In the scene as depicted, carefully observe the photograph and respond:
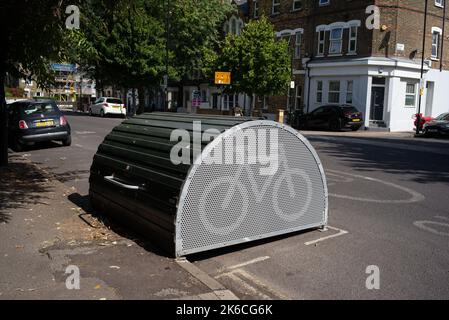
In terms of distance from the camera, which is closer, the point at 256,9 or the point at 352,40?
the point at 352,40

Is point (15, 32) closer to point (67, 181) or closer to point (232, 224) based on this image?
point (67, 181)

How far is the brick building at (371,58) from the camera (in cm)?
2894

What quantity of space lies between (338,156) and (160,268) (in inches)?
413

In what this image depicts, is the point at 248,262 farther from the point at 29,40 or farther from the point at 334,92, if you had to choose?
the point at 334,92

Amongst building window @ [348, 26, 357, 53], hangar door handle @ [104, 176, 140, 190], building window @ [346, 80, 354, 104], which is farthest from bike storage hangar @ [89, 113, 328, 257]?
building window @ [348, 26, 357, 53]

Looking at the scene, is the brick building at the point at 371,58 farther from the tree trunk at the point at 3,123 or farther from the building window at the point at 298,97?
the tree trunk at the point at 3,123

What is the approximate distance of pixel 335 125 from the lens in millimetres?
27906

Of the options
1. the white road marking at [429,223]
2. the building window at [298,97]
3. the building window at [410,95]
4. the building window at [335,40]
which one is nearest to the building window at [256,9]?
the building window at [298,97]

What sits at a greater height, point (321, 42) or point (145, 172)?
point (321, 42)

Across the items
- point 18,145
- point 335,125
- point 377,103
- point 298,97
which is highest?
point 298,97

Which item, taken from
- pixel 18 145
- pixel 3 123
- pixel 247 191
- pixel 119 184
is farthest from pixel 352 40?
pixel 119 184

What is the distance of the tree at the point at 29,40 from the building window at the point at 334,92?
24.3 metres

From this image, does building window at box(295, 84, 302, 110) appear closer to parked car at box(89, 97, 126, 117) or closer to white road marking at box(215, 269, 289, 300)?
parked car at box(89, 97, 126, 117)

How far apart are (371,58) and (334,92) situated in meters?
3.87
